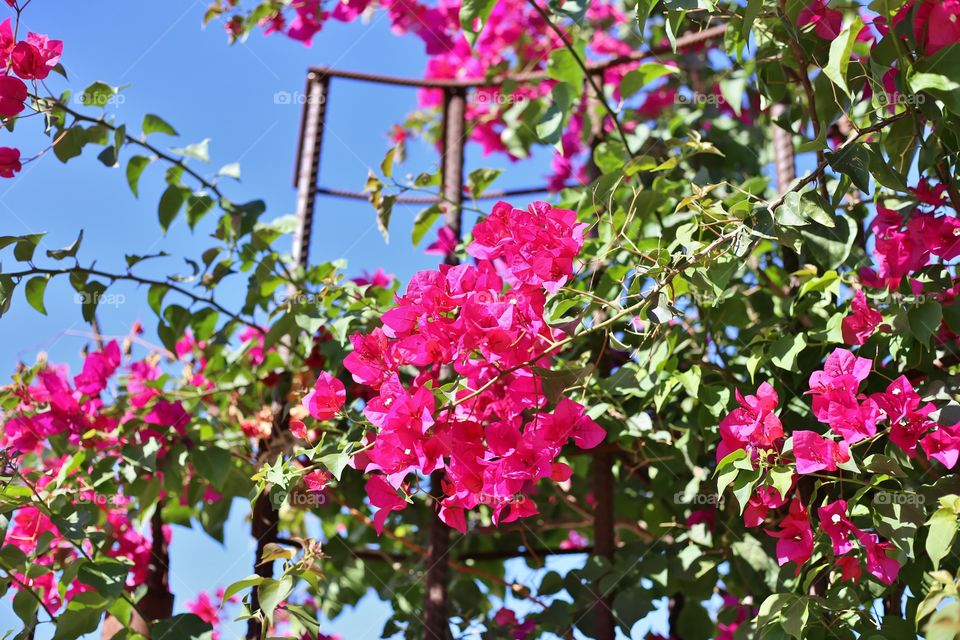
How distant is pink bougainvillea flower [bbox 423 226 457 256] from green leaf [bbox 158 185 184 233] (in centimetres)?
46

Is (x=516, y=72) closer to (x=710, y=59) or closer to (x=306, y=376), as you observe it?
(x=710, y=59)

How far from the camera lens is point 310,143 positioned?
2172mm

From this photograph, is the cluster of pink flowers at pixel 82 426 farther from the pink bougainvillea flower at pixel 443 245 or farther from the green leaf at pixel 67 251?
the pink bougainvillea flower at pixel 443 245

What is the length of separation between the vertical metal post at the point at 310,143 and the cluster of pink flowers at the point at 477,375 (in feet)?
3.10

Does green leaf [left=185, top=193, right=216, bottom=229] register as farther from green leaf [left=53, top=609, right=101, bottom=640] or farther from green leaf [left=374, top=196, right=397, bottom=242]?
green leaf [left=53, top=609, right=101, bottom=640]

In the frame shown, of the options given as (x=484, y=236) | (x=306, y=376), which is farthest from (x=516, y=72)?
(x=484, y=236)

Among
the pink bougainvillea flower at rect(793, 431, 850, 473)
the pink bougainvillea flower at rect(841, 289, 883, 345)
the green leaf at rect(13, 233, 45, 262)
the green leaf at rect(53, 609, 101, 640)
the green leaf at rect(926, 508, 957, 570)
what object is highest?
the green leaf at rect(13, 233, 45, 262)

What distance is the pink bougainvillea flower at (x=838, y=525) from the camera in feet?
3.71

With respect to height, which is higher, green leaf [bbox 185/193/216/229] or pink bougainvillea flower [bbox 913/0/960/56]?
green leaf [bbox 185/193/216/229]

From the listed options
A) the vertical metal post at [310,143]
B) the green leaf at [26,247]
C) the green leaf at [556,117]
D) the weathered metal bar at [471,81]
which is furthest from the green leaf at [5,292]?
the weathered metal bar at [471,81]

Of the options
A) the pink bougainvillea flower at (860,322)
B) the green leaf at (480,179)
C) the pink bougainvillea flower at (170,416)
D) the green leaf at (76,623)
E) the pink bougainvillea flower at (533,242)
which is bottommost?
the green leaf at (76,623)

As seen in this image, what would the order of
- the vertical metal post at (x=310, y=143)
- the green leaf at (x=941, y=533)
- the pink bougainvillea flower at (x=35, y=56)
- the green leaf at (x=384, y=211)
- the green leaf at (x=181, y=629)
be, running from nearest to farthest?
1. the green leaf at (x=941, y=533)
2. the pink bougainvillea flower at (x=35, y=56)
3. the green leaf at (x=181, y=629)
4. the green leaf at (x=384, y=211)
5. the vertical metal post at (x=310, y=143)

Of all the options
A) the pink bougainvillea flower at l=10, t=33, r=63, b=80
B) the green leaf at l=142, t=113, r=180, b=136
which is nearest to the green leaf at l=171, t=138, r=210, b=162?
the green leaf at l=142, t=113, r=180, b=136

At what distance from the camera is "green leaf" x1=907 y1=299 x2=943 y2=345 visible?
1186mm
